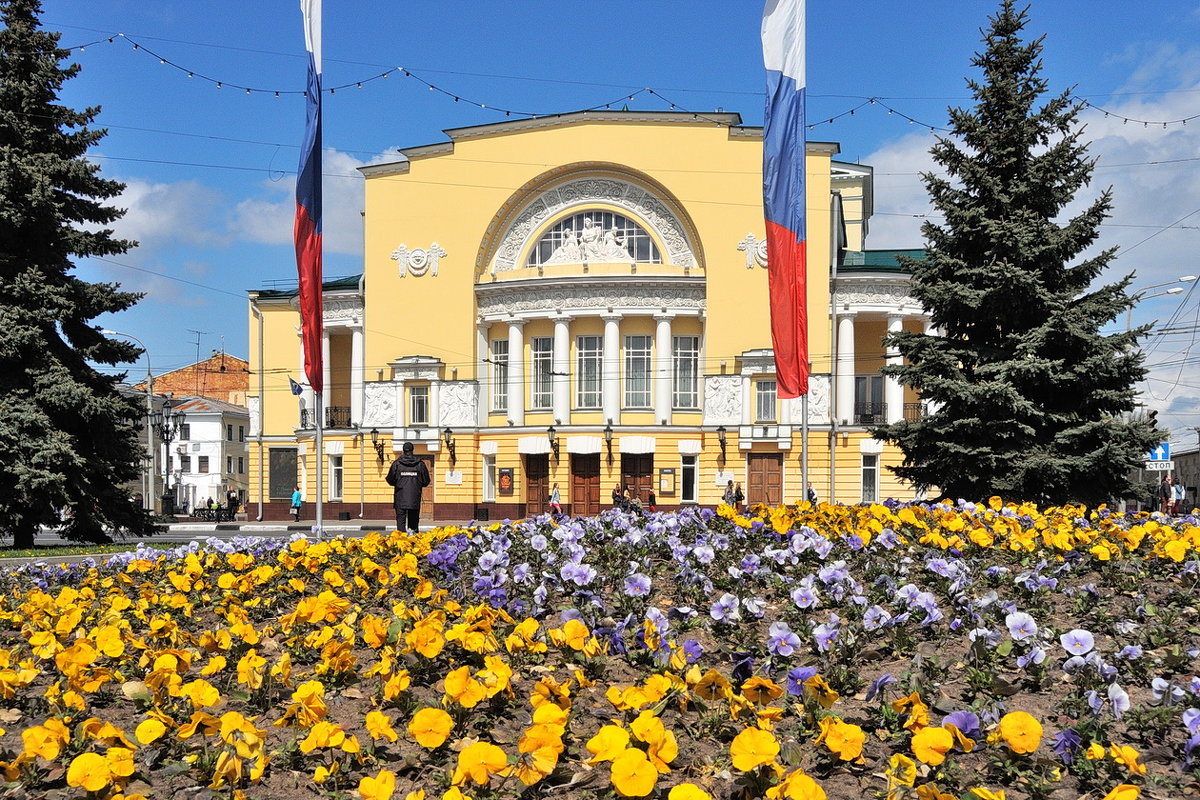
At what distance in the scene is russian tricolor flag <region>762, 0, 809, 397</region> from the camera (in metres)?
14.8

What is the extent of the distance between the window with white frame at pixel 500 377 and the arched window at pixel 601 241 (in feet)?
13.5

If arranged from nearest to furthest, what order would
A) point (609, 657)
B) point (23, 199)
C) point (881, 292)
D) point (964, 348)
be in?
1. point (609, 657)
2. point (964, 348)
3. point (23, 199)
4. point (881, 292)

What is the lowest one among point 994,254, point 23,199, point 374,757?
point 374,757

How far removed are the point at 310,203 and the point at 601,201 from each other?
2753cm

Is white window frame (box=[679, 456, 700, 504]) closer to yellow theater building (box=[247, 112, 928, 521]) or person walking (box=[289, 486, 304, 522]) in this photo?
yellow theater building (box=[247, 112, 928, 521])

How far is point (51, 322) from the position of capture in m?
20.9

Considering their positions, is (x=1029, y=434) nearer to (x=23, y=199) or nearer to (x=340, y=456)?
(x=23, y=199)

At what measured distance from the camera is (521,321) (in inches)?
1603

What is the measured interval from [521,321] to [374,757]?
122 feet

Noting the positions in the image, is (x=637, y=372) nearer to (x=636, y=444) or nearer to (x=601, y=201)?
(x=636, y=444)

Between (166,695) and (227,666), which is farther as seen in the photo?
(227,666)

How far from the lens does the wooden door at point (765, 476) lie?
3844 centimetres

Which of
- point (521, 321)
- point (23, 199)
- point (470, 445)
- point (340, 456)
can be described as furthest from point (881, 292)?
point (23, 199)

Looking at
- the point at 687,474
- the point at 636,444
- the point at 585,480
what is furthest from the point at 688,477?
the point at 585,480
